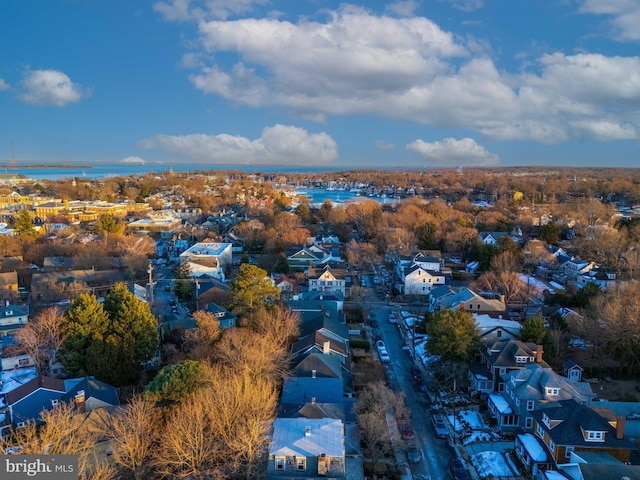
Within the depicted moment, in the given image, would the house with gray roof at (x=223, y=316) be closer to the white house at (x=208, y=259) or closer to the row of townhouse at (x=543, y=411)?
the white house at (x=208, y=259)

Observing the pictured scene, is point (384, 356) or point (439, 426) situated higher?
point (384, 356)

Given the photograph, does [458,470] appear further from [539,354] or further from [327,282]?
[327,282]

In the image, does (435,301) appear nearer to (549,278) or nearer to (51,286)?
(549,278)

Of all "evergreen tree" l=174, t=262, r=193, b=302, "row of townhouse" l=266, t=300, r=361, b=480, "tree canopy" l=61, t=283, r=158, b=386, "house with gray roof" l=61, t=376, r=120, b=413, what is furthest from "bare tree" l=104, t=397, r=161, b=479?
"evergreen tree" l=174, t=262, r=193, b=302

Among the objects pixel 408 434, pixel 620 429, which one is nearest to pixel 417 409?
pixel 408 434

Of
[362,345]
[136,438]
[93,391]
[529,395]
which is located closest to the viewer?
[136,438]

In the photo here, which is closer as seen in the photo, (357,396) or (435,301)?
(357,396)

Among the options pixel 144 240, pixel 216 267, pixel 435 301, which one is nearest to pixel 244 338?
pixel 435 301
